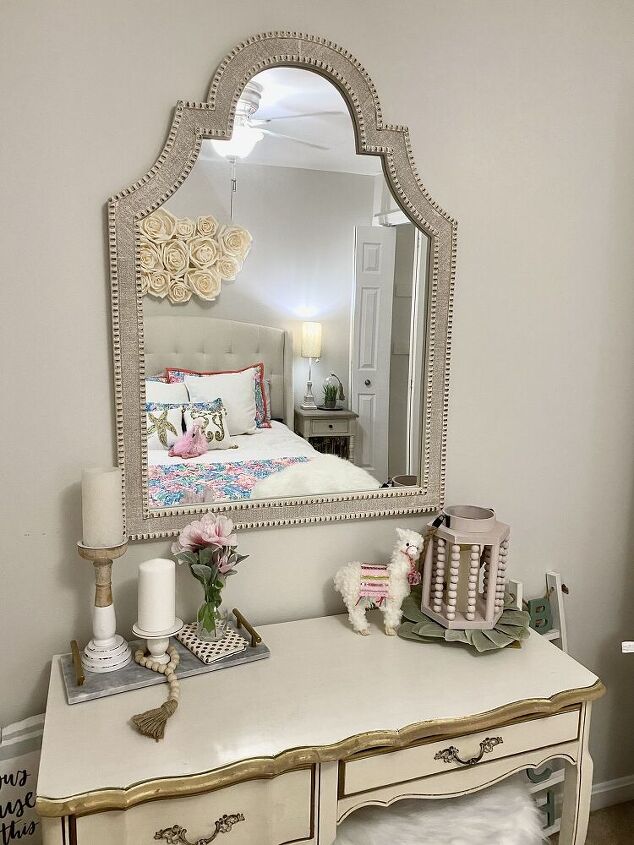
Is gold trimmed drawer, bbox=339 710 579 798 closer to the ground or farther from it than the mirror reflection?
closer to the ground

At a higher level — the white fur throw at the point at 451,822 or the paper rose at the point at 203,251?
the paper rose at the point at 203,251

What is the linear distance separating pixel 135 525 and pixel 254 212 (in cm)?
75

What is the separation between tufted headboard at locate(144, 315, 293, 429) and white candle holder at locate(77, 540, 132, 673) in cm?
40

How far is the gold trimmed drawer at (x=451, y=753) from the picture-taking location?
133cm

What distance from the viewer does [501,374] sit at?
191cm

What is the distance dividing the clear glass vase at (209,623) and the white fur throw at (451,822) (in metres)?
0.47

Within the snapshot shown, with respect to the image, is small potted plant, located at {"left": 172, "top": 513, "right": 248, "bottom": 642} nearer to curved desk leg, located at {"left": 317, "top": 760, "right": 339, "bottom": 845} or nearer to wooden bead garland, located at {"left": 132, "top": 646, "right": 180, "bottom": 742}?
wooden bead garland, located at {"left": 132, "top": 646, "right": 180, "bottom": 742}

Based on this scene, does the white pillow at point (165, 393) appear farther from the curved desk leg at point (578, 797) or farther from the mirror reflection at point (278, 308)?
the curved desk leg at point (578, 797)

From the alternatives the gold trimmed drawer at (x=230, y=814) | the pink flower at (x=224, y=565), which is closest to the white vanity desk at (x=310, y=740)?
the gold trimmed drawer at (x=230, y=814)

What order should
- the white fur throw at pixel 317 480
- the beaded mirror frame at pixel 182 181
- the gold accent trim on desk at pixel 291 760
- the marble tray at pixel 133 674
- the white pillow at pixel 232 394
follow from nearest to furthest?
the gold accent trim on desk at pixel 291 760, the marble tray at pixel 133 674, the beaded mirror frame at pixel 182 181, the white pillow at pixel 232 394, the white fur throw at pixel 317 480

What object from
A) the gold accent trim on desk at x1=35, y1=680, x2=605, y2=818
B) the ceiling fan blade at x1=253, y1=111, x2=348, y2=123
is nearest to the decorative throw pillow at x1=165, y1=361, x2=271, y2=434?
the ceiling fan blade at x1=253, y1=111, x2=348, y2=123

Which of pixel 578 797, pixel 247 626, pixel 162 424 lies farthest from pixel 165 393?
pixel 578 797

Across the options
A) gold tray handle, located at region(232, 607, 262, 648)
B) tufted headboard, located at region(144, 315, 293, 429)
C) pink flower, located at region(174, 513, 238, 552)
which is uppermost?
tufted headboard, located at region(144, 315, 293, 429)

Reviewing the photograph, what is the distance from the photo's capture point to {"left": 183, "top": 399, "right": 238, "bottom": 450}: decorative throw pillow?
1567 mm
